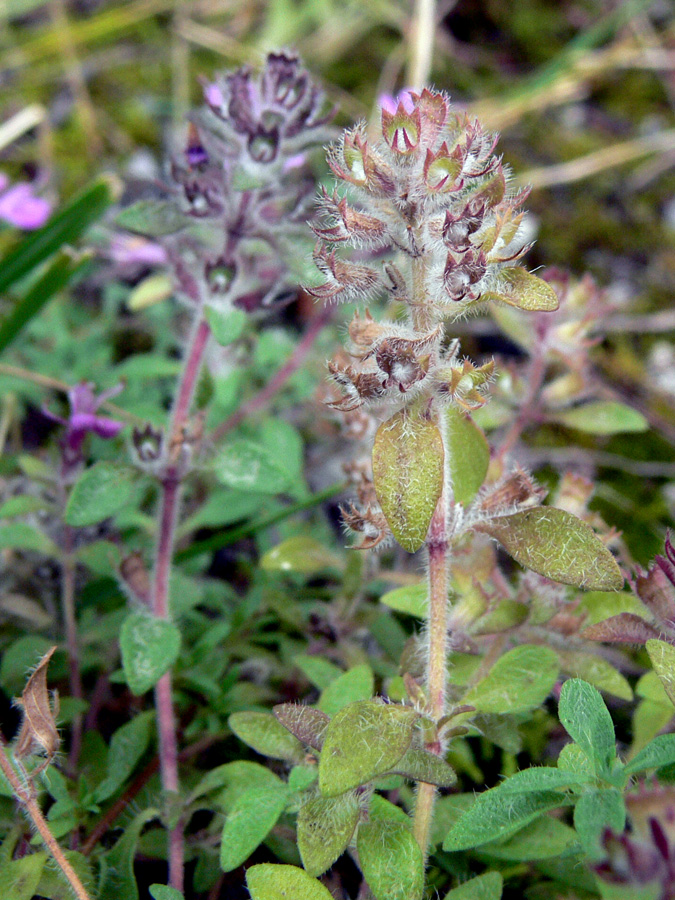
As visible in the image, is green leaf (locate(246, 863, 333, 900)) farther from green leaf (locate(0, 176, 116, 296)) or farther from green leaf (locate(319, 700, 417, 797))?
green leaf (locate(0, 176, 116, 296))

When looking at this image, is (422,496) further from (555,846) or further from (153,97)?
(153,97)

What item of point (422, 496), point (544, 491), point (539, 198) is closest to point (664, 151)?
point (539, 198)

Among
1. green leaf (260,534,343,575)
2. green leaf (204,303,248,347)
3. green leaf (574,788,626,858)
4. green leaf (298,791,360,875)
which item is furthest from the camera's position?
green leaf (260,534,343,575)

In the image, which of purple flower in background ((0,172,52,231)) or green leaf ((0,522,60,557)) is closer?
green leaf ((0,522,60,557))

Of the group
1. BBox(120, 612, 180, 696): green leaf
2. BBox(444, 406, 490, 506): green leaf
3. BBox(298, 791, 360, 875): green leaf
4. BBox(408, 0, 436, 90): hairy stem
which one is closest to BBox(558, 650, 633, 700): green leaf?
BBox(444, 406, 490, 506): green leaf

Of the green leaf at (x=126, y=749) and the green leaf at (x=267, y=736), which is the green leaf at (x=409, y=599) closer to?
the green leaf at (x=267, y=736)

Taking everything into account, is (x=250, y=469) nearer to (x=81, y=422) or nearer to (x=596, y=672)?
(x=81, y=422)

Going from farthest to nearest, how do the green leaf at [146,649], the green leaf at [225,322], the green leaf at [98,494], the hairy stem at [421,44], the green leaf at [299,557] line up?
1. the hairy stem at [421,44]
2. the green leaf at [299,557]
3. the green leaf at [225,322]
4. the green leaf at [98,494]
5. the green leaf at [146,649]

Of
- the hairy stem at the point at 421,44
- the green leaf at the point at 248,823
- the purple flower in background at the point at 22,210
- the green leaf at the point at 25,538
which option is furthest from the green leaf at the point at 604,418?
the hairy stem at the point at 421,44
